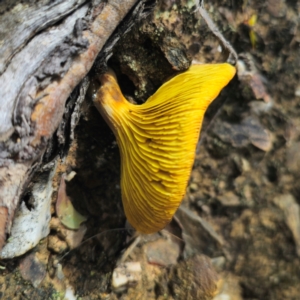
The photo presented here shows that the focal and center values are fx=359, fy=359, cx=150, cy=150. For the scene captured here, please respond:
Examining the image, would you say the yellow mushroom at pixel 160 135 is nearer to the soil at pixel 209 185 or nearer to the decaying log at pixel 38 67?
the soil at pixel 209 185

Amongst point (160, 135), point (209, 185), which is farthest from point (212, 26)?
point (209, 185)

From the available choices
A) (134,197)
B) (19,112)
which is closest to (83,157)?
(134,197)

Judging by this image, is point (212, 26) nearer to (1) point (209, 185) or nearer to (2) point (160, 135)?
(2) point (160, 135)

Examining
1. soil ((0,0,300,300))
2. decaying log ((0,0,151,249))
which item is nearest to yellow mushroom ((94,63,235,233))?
soil ((0,0,300,300))

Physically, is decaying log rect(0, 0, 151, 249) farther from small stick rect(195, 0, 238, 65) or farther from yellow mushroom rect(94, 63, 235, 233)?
small stick rect(195, 0, 238, 65)

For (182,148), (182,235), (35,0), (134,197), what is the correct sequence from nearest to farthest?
1. (182,148)
2. (35,0)
3. (134,197)
4. (182,235)

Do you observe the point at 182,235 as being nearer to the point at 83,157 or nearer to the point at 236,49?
the point at 83,157

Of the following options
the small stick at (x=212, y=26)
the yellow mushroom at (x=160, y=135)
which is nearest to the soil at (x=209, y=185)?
the small stick at (x=212, y=26)
